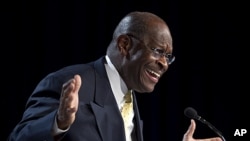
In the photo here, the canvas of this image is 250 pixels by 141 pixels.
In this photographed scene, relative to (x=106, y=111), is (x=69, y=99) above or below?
above

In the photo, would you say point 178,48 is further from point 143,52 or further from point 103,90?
point 103,90

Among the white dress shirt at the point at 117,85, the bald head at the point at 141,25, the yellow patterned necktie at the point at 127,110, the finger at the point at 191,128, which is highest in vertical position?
the bald head at the point at 141,25

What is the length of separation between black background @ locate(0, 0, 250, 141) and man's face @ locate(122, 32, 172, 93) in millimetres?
1169

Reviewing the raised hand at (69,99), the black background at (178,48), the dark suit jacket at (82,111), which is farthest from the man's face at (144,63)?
the black background at (178,48)

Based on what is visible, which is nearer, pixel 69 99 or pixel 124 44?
pixel 69 99

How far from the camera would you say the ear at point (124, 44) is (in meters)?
2.05

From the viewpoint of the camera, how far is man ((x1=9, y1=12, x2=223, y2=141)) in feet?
5.05

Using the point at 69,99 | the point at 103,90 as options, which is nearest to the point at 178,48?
the point at 103,90

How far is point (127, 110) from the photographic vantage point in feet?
6.64

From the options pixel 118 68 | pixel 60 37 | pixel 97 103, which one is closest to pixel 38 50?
pixel 60 37

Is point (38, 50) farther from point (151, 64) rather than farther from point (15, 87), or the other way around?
point (151, 64)

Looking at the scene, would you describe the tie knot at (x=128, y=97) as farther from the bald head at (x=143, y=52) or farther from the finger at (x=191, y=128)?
the finger at (x=191, y=128)

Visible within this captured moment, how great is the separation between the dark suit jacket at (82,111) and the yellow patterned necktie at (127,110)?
0.14 m

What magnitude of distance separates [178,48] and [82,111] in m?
1.88
